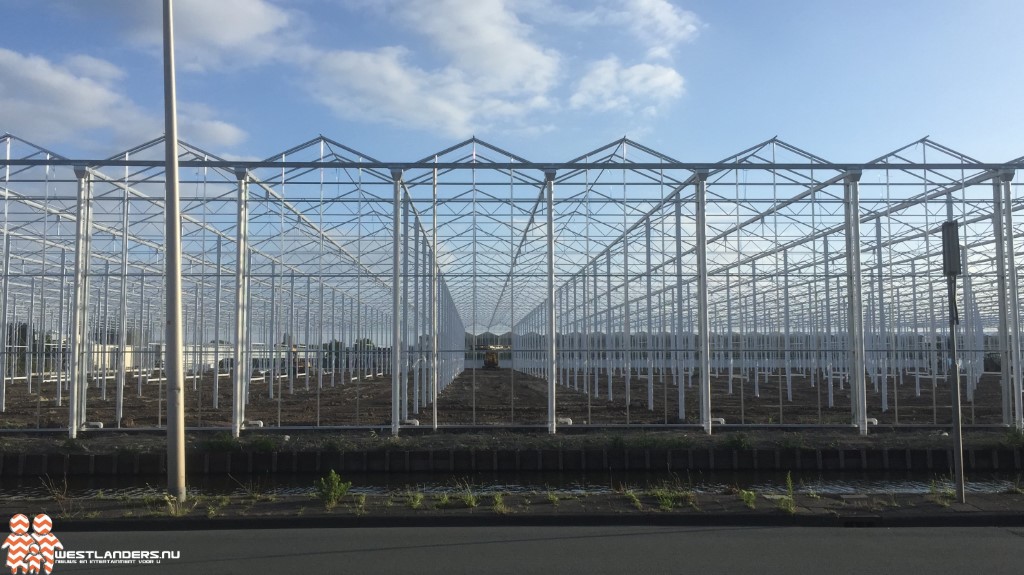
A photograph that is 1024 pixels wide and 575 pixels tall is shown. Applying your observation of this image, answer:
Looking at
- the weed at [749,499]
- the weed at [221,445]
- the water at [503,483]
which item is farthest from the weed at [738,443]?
the weed at [221,445]

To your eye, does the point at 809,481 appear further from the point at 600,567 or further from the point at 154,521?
the point at 154,521

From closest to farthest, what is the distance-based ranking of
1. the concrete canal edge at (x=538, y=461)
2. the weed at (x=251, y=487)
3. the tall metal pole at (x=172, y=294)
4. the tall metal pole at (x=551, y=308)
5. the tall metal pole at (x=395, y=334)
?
1. the tall metal pole at (x=172, y=294)
2. the weed at (x=251, y=487)
3. the concrete canal edge at (x=538, y=461)
4. the tall metal pole at (x=395, y=334)
5. the tall metal pole at (x=551, y=308)

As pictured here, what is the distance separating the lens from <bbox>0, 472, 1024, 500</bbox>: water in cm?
1357

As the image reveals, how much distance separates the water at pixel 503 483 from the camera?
534 inches

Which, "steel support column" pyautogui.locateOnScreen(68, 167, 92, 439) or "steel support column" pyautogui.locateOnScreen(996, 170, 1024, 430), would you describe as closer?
"steel support column" pyautogui.locateOnScreen(68, 167, 92, 439)

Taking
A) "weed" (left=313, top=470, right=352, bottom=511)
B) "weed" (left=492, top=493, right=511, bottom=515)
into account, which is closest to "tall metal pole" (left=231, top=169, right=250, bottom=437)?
"weed" (left=313, top=470, right=352, bottom=511)

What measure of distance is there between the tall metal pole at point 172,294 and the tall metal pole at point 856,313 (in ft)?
46.0

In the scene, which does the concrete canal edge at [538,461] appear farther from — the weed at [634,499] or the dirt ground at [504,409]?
the weed at [634,499]

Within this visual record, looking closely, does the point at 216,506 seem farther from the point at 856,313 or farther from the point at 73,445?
the point at 856,313

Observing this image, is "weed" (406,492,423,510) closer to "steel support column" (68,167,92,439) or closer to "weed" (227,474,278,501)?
"weed" (227,474,278,501)

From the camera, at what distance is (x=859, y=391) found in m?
18.4

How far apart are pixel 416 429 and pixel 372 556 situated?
34.4 feet

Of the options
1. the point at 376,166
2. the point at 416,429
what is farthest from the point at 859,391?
the point at 376,166

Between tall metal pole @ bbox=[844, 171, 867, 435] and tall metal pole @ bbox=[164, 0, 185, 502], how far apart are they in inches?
552
